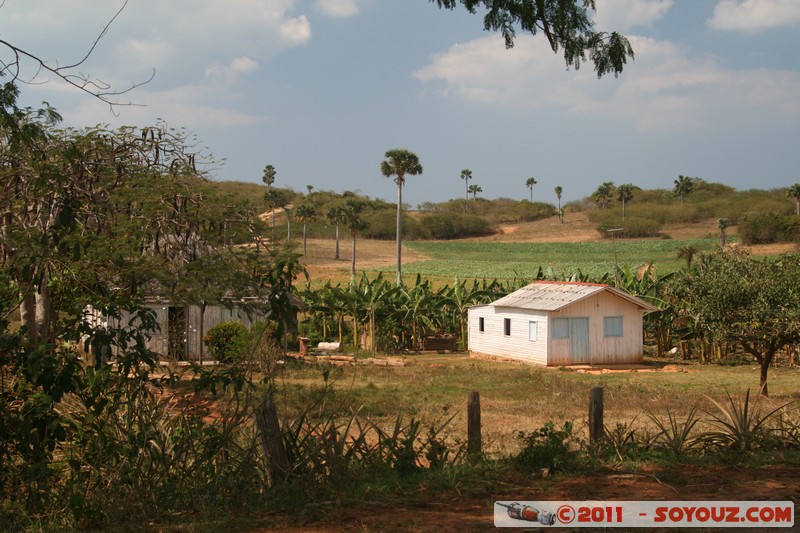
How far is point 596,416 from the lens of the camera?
29.8 feet

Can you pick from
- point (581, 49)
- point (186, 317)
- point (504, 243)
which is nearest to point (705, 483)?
point (581, 49)

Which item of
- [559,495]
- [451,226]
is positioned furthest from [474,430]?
[451,226]

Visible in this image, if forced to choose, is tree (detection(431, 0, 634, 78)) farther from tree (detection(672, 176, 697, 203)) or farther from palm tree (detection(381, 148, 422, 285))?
tree (detection(672, 176, 697, 203))

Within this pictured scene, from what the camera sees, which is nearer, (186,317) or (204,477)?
(204,477)

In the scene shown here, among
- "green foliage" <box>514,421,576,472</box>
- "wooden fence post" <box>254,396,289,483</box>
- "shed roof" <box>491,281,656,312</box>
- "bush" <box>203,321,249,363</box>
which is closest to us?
"wooden fence post" <box>254,396,289,483</box>

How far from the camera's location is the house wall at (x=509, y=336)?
28.8m

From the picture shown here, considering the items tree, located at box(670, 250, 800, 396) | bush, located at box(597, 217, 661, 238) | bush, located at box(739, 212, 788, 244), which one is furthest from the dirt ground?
bush, located at box(597, 217, 661, 238)

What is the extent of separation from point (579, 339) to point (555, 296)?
5.82 ft

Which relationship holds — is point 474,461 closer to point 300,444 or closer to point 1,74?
point 300,444

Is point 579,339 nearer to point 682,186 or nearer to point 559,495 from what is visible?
point 559,495

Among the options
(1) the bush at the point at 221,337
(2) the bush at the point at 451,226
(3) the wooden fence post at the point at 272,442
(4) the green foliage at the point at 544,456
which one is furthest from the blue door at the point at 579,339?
(2) the bush at the point at 451,226

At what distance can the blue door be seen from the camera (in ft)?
94.1

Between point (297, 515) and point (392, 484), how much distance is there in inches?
43.7

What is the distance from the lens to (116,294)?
320 inches
